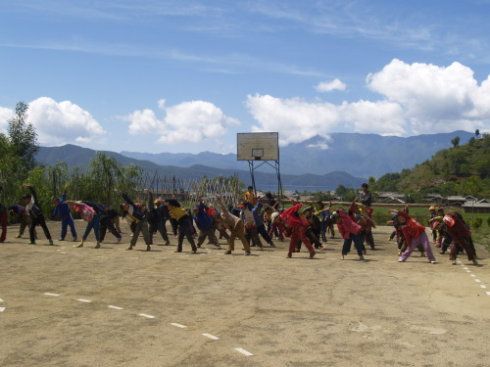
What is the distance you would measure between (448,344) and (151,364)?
12.1ft

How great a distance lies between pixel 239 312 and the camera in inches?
375

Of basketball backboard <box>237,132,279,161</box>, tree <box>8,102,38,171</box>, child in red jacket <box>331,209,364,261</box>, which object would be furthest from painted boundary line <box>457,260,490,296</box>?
tree <box>8,102,38,171</box>

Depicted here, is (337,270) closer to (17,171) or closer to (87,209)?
(87,209)

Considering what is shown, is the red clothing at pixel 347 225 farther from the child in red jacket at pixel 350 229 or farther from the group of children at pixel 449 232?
the group of children at pixel 449 232

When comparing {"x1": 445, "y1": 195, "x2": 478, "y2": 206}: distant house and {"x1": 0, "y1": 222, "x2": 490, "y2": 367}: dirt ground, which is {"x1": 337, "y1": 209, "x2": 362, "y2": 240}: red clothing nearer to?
{"x1": 0, "y1": 222, "x2": 490, "y2": 367}: dirt ground

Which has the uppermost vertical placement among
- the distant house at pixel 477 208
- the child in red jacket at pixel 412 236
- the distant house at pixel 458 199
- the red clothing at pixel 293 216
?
the red clothing at pixel 293 216

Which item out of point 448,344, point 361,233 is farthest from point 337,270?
point 448,344

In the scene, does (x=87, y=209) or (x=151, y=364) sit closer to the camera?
(x=151, y=364)

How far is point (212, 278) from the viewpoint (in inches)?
507

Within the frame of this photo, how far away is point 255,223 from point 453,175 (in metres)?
134

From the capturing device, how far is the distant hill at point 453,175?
407ft

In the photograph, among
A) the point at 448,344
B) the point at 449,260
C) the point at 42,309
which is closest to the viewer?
the point at 448,344

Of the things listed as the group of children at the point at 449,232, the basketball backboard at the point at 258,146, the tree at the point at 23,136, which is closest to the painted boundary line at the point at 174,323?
the group of children at the point at 449,232

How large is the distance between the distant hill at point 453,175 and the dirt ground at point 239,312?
110 metres
